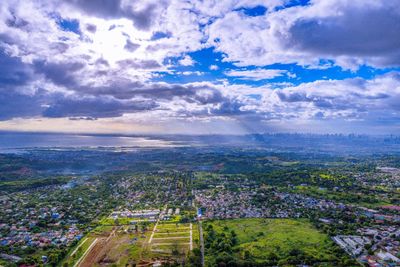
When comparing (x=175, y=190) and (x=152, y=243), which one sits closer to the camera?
(x=152, y=243)

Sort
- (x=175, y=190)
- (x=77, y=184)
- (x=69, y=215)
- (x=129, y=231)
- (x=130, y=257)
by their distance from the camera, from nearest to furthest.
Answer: (x=130, y=257), (x=129, y=231), (x=69, y=215), (x=175, y=190), (x=77, y=184)

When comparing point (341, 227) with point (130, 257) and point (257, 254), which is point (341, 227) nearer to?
point (257, 254)

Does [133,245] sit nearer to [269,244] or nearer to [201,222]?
[201,222]

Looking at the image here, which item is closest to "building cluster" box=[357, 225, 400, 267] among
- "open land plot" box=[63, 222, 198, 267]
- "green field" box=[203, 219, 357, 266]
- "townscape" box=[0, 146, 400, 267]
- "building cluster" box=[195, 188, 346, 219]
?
"townscape" box=[0, 146, 400, 267]

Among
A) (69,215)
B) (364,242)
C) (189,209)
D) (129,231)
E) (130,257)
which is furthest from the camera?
(189,209)

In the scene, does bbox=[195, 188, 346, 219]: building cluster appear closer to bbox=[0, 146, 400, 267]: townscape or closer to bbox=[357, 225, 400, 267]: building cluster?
bbox=[0, 146, 400, 267]: townscape

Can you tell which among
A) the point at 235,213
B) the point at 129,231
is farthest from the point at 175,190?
the point at 129,231

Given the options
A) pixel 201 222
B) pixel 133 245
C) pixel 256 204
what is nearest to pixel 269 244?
pixel 201 222

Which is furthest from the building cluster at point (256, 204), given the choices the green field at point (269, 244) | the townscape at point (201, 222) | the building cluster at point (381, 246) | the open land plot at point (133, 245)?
the building cluster at point (381, 246)
